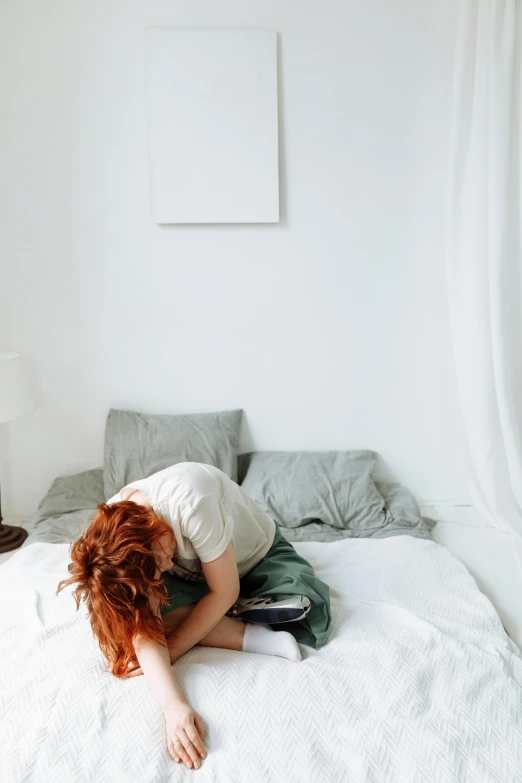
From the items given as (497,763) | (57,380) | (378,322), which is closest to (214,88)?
(378,322)

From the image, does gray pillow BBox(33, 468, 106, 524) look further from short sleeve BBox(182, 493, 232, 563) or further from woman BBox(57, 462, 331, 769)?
short sleeve BBox(182, 493, 232, 563)

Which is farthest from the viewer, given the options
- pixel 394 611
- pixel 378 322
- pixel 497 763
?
pixel 378 322

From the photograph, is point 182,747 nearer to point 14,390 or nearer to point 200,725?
point 200,725

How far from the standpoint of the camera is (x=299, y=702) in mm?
1439

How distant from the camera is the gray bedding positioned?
2.34 m

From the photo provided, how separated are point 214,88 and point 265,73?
184 mm

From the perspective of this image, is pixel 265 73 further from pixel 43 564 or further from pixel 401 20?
pixel 43 564

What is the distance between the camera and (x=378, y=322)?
2656 mm

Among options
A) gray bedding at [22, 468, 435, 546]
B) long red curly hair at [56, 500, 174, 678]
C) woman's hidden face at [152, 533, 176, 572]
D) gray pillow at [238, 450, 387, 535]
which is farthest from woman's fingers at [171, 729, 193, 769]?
gray pillow at [238, 450, 387, 535]

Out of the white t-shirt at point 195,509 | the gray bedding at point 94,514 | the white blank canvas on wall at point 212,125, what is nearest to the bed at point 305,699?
the white t-shirt at point 195,509

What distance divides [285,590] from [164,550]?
14.0 inches

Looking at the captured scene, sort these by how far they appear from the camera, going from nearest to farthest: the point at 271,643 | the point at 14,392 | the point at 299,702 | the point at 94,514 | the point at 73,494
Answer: the point at 299,702 < the point at 271,643 < the point at 14,392 < the point at 94,514 < the point at 73,494

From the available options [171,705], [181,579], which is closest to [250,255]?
[181,579]

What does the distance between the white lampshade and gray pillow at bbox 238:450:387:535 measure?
819 mm
